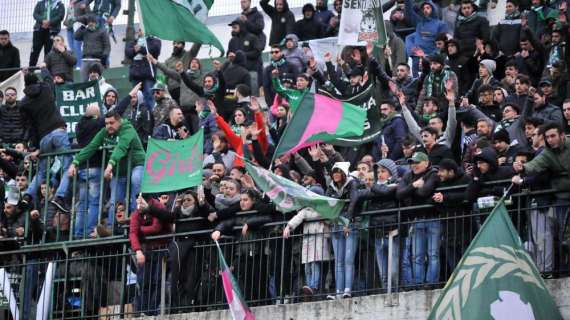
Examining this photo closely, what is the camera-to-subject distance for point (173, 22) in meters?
30.9

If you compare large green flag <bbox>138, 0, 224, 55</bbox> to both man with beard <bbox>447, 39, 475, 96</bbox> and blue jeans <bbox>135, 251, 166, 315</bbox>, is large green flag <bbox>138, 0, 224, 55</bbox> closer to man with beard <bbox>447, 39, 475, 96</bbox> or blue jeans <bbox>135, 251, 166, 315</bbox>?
man with beard <bbox>447, 39, 475, 96</bbox>

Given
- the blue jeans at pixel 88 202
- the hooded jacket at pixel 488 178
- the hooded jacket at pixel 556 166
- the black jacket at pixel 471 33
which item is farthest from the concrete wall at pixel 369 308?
the black jacket at pixel 471 33

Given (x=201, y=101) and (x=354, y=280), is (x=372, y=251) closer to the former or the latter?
(x=354, y=280)

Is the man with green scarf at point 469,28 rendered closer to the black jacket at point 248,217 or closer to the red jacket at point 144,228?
the black jacket at point 248,217

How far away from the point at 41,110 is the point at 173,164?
18.3ft

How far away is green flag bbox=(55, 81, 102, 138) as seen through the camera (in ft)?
106

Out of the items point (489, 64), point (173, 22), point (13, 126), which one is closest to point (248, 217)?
point (489, 64)

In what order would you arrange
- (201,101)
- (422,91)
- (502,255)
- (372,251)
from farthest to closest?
(201,101)
(422,91)
(372,251)
(502,255)

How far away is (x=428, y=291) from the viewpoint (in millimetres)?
25016

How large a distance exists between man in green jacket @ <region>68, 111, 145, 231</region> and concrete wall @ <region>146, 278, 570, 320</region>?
279 cm

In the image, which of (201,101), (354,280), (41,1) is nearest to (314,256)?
(354,280)

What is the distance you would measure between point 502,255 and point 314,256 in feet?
9.43

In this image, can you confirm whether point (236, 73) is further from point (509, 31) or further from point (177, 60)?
point (509, 31)

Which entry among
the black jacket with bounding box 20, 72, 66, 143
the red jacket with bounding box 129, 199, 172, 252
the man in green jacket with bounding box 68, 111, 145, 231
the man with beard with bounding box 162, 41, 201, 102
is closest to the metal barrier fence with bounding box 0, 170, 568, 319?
the red jacket with bounding box 129, 199, 172, 252
